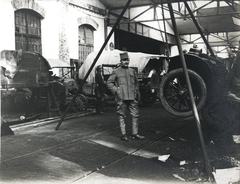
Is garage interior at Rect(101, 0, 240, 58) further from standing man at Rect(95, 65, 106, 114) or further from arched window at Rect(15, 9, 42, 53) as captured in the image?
standing man at Rect(95, 65, 106, 114)

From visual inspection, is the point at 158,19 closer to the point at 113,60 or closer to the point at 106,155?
the point at 113,60

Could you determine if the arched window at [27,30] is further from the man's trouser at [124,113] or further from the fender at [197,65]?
the fender at [197,65]

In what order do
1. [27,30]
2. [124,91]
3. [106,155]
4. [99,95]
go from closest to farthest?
[106,155] → [124,91] → [99,95] → [27,30]

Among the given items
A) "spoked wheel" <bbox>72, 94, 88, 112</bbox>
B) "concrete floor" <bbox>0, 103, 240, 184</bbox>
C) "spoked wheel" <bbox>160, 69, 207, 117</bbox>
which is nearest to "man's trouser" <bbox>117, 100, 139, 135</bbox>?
"concrete floor" <bbox>0, 103, 240, 184</bbox>

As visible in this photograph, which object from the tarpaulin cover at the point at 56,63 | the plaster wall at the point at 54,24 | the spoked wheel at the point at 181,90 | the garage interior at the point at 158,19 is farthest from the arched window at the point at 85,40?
the spoked wheel at the point at 181,90

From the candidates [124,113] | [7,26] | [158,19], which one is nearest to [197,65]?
[124,113]

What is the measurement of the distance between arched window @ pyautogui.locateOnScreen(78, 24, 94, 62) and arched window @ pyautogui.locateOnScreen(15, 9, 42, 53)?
2.75 meters

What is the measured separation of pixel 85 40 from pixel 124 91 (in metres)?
9.75

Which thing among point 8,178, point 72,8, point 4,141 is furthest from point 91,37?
point 8,178

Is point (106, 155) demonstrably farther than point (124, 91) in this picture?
No

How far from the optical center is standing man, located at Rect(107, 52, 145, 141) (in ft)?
19.5

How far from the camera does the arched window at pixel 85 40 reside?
→ 1486cm

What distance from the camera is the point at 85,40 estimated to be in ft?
49.6

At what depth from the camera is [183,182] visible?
3.60 metres
